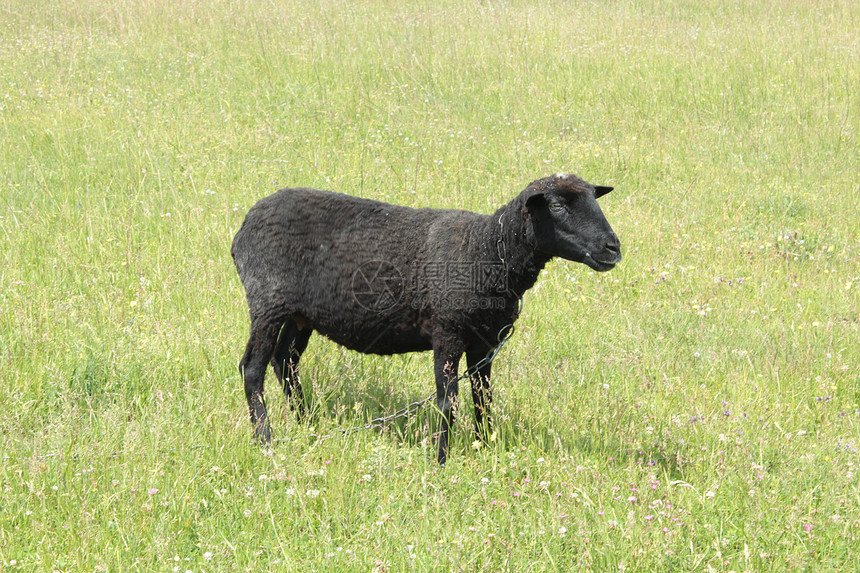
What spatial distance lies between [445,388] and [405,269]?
2.37 ft

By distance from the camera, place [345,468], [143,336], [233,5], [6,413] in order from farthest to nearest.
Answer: [233,5]
[143,336]
[6,413]
[345,468]

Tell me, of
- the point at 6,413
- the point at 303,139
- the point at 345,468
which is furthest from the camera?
the point at 303,139

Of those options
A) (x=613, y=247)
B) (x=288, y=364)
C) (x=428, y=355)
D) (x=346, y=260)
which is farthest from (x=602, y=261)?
(x=288, y=364)

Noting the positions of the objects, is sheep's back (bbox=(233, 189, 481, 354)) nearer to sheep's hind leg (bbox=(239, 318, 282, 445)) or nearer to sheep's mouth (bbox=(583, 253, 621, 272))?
sheep's hind leg (bbox=(239, 318, 282, 445))

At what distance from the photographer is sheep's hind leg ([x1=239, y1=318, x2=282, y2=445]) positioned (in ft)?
15.2

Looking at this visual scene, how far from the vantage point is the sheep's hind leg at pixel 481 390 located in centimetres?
453

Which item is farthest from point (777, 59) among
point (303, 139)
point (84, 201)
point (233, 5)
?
point (84, 201)

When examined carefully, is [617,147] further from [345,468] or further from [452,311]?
[345,468]

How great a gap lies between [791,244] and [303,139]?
5.10 m

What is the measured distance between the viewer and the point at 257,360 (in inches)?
184

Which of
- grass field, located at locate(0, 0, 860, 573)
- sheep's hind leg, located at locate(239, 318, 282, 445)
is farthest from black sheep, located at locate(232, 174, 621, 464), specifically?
grass field, located at locate(0, 0, 860, 573)

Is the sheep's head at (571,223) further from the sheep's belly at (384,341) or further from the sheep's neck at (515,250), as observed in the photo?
the sheep's belly at (384,341)

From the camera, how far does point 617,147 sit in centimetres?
873

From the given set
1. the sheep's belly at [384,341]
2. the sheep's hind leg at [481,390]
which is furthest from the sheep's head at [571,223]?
the sheep's belly at [384,341]
